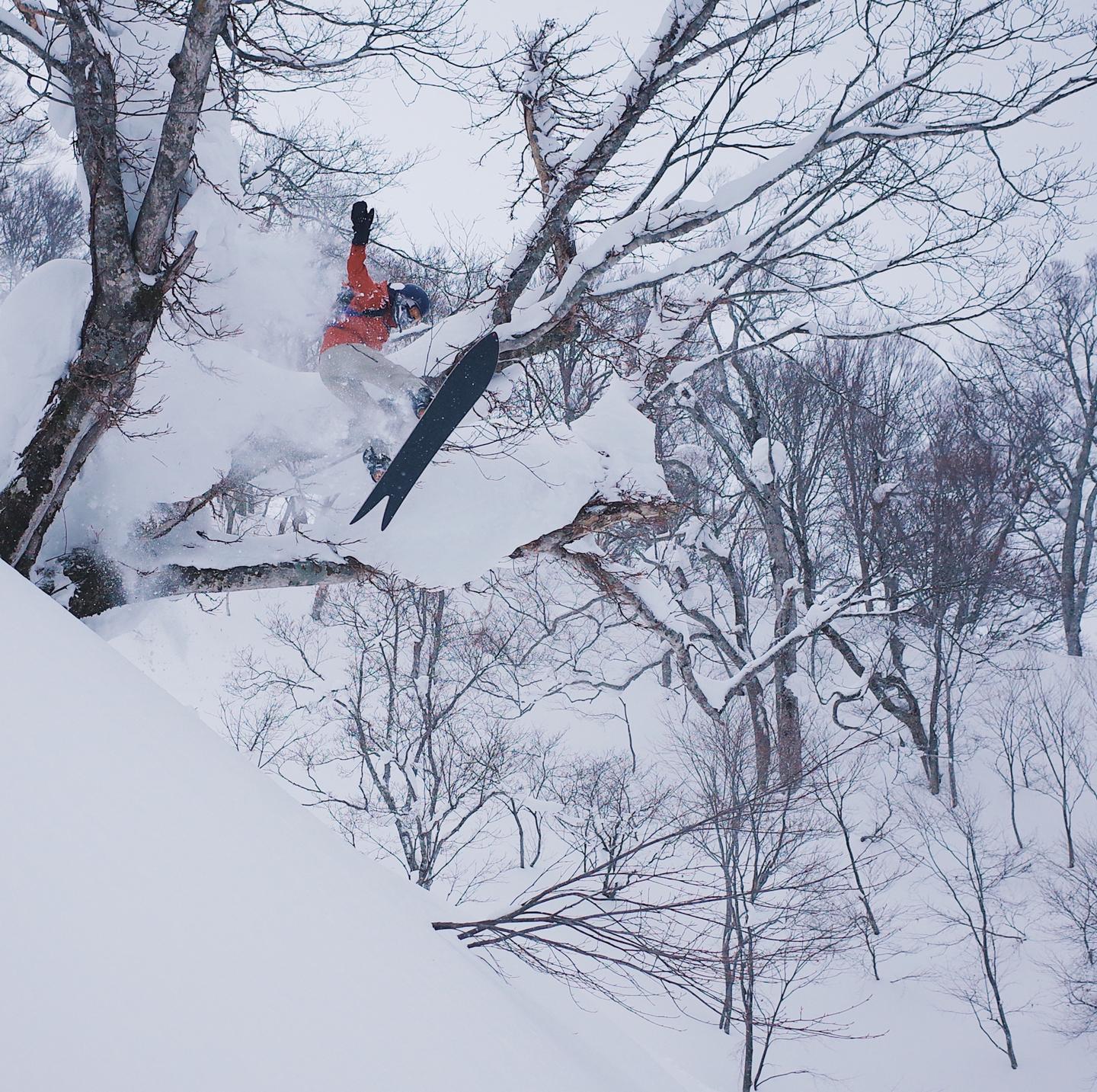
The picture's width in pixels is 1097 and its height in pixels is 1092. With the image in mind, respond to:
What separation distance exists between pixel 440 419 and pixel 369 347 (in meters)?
0.72

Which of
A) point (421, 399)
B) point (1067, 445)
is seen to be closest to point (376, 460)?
point (421, 399)

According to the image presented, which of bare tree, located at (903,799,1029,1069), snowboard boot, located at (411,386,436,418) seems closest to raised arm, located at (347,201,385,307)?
snowboard boot, located at (411,386,436,418)

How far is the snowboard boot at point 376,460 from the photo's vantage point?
16.1 feet

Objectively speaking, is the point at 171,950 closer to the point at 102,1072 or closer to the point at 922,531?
the point at 102,1072

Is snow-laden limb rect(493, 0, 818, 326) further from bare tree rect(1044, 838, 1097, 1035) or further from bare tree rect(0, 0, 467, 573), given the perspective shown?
bare tree rect(1044, 838, 1097, 1035)

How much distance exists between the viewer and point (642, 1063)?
5480mm

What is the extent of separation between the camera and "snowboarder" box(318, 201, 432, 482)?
4.43m

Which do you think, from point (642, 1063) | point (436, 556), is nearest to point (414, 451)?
point (436, 556)

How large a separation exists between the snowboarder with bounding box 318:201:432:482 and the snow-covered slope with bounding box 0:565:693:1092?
9.19 feet

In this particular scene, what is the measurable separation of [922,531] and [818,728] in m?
4.91

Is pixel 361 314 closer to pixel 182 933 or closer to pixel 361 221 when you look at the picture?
pixel 361 221

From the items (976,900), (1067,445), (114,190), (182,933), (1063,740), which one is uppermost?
(1067,445)

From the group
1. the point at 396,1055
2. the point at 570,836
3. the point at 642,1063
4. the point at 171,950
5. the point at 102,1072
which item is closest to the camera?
the point at 102,1072

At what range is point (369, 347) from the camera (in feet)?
14.8
